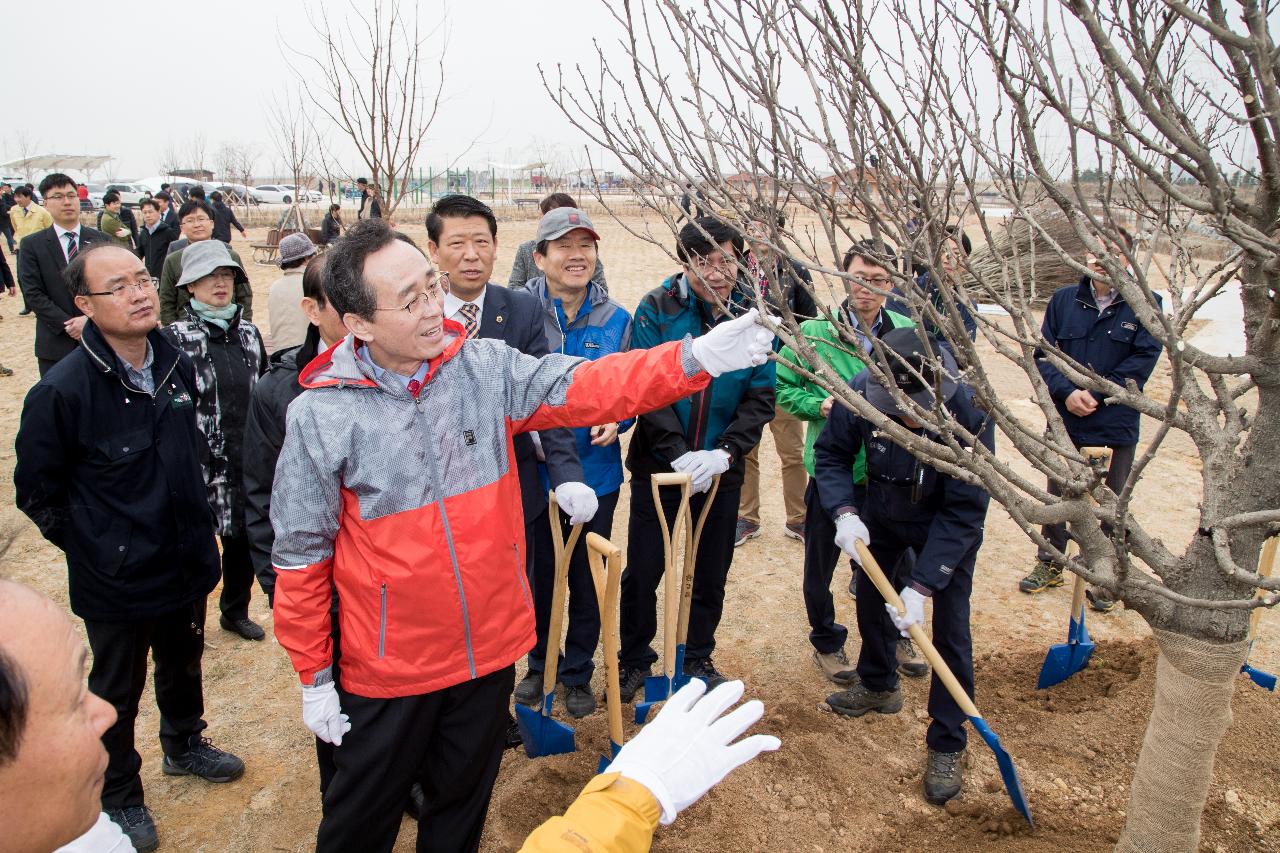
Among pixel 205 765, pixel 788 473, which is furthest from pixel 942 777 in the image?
pixel 205 765

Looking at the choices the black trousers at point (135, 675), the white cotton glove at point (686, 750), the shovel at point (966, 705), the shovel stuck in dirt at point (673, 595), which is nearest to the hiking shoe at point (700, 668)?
the shovel stuck in dirt at point (673, 595)

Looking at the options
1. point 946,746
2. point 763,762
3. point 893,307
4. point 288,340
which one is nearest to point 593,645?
point 763,762

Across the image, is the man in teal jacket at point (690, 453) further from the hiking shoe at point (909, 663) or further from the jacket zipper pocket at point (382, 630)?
the jacket zipper pocket at point (382, 630)

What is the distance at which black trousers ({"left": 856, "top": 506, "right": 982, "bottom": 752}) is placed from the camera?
300 centimetres

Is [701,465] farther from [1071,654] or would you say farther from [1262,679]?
[1262,679]

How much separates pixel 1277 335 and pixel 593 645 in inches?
107

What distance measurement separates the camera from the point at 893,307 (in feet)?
14.7

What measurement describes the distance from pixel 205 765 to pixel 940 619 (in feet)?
9.46

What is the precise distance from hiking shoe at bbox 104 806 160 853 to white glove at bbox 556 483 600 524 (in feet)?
5.89

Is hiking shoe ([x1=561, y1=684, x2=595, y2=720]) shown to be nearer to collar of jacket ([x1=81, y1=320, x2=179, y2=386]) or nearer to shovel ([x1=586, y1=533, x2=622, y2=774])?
shovel ([x1=586, y1=533, x2=622, y2=774])

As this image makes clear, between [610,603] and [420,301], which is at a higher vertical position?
[420,301]

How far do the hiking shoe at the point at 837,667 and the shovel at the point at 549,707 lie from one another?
4.42ft

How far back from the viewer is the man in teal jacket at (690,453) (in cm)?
346

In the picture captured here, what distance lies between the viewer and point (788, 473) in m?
5.45
